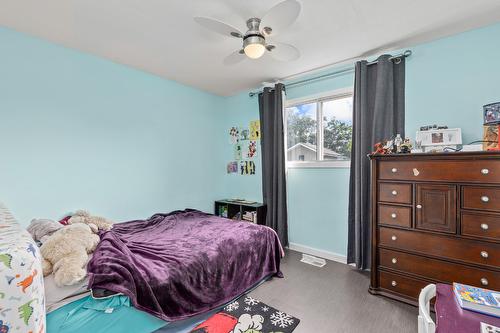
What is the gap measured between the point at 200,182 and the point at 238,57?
223 cm

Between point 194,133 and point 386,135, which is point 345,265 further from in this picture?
point 194,133

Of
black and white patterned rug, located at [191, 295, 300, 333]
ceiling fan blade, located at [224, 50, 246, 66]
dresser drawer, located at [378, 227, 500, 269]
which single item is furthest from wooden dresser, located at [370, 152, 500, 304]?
ceiling fan blade, located at [224, 50, 246, 66]

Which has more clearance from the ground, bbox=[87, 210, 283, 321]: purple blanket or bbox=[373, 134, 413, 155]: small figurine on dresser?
bbox=[373, 134, 413, 155]: small figurine on dresser

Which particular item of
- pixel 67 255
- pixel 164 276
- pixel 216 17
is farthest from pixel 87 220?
pixel 216 17

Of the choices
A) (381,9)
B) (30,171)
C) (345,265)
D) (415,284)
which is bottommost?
(345,265)

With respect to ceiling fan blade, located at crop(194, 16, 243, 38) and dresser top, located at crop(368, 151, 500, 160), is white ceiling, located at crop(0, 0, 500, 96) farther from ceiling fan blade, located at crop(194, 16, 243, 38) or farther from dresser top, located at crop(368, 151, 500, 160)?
dresser top, located at crop(368, 151, 500, 160)

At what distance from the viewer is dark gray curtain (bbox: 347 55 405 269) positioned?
251 cm

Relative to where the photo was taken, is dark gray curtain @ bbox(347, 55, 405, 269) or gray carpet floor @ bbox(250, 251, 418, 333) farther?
dark gray curtain @ bbox(347, 55, 405, 269)

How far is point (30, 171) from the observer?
222 cm

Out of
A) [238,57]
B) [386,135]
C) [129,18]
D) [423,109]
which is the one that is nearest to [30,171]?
[129,18]

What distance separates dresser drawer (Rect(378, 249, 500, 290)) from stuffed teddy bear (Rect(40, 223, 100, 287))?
249 cm

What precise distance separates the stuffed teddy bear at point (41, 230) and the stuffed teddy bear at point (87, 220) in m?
0.25

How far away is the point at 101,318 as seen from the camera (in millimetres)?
1360

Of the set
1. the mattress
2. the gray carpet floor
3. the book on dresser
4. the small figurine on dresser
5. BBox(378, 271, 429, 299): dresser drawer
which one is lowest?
the gray carpet floor
